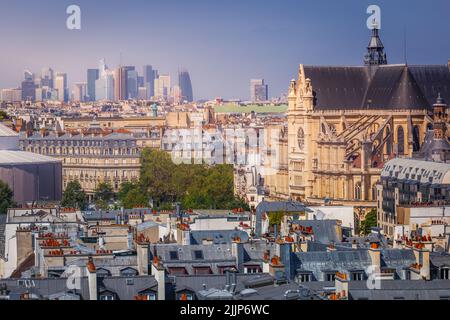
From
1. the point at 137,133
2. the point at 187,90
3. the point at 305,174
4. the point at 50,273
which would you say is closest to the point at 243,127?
the point at 137,133

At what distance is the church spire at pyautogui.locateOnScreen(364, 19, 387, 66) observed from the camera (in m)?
86.4

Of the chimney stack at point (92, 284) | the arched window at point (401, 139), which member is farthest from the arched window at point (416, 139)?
the chimney stack at point (92, 284)

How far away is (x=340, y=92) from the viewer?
82.8 metres

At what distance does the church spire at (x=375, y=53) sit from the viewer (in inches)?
3403

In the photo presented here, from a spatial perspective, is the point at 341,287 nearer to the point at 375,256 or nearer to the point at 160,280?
the point at 160,280

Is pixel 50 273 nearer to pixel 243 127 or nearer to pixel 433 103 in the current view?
pixel 433 103

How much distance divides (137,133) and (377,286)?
305 feet

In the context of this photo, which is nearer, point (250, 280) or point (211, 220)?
point (250, 280)

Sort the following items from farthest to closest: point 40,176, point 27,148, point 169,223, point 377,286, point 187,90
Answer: point 187,90
point 27,148
point 40,176
point 169,223
point 377,286

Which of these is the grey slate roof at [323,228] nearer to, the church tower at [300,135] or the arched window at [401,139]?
the arched window at [401,139]

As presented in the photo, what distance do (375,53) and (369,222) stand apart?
27354 mm

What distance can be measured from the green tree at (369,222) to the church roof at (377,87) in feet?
52.3

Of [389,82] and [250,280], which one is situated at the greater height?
[389,82]

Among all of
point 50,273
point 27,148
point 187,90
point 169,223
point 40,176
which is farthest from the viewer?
point 187,90
